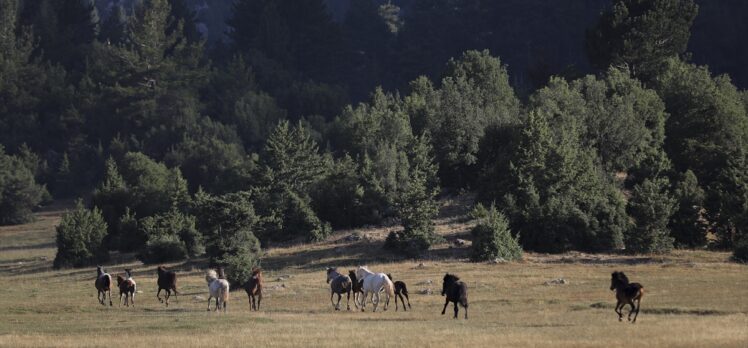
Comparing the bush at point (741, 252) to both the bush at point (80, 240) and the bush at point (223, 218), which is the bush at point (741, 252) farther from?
the bush at point (80, 240)

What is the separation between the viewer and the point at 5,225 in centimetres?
12656

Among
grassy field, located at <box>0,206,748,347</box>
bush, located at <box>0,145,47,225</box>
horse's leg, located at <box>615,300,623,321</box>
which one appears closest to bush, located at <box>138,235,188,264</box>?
grassy field, located at <box>0,206,748,347</box>

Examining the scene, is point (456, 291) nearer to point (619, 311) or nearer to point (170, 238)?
point (619, 311)

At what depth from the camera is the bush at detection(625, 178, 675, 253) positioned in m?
69.8

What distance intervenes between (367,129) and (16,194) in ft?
150

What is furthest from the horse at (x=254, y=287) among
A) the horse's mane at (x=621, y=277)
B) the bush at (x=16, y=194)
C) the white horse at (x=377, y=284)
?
the bush at (x=16, y=194)

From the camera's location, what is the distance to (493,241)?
68562 millimetres

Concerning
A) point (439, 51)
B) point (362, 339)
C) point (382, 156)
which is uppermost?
point (439, 51)

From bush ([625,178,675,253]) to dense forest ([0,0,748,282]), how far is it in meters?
0.12

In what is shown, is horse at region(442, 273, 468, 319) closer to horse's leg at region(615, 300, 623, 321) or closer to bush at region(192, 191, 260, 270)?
horse's leg at region(615, 300, 623, 321)

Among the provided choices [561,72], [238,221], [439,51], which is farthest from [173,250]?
[439,51]

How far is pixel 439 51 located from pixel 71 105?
4766 centimetres

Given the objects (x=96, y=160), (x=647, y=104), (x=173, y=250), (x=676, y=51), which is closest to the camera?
(x=173, y=250)

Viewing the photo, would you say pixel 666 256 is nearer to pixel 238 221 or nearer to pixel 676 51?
pixel 238 221
